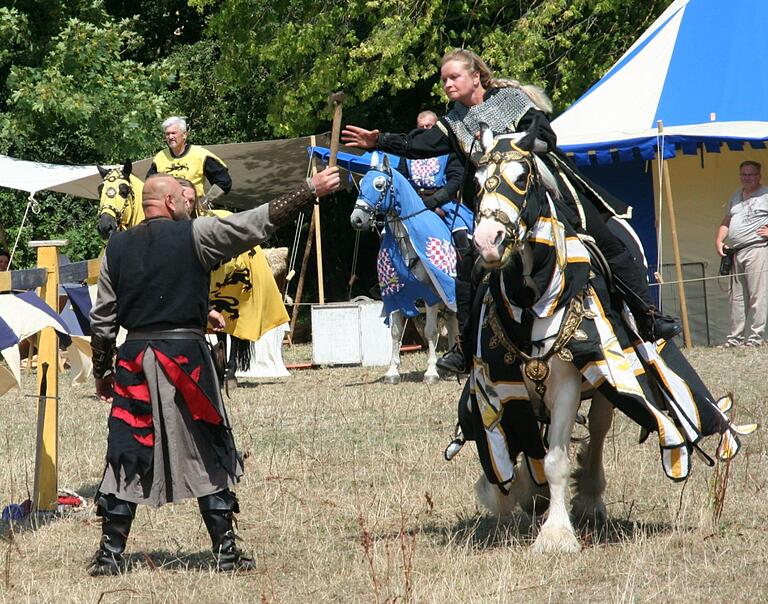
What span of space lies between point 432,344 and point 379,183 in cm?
171

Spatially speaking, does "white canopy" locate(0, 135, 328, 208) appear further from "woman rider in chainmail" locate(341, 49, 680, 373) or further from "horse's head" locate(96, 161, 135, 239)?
"woman rider in chainmail" locate(341, 49, 680, 373)

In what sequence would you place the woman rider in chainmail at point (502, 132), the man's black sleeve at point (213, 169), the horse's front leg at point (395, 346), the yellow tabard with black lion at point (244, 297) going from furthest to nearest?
the horse's front leg at point (395, 346) < the man's black sleeve at point (213, 169) < the yellow tabard with black lion at point (244, 297) < the woman rider in chainmail at point (502, 132)

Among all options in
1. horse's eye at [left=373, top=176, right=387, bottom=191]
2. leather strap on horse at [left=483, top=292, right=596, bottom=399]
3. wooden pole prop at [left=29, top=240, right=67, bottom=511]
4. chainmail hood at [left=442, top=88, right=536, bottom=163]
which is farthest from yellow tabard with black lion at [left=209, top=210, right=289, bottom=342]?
leather strap on horse at [left=483, top=292, right=596, bottom=399]

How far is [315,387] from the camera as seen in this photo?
12203 millimetres

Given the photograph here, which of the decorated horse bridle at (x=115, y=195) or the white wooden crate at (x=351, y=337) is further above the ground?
the decorated horse bridle at (x=115, y=195)

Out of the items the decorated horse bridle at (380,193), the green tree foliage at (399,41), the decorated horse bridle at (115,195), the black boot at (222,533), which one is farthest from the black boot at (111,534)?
the green tree foliage at (399,41)

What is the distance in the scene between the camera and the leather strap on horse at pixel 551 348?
5488 millimetres

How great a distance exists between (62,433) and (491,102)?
4.77 meters

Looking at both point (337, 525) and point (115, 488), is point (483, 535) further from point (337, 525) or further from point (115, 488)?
point (115, 488)

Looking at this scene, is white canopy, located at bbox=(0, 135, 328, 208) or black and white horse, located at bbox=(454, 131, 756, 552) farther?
white canopy, located at bbox=(0, 135, 328, 208)

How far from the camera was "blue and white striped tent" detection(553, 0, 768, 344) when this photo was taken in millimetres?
13727

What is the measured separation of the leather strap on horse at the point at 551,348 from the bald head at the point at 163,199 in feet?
4.61

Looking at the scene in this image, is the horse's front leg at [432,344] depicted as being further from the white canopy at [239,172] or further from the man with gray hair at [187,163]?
the white canopy at [239,172]

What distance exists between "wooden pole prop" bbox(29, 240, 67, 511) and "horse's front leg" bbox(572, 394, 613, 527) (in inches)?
105
